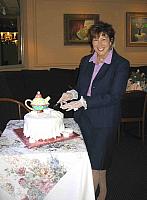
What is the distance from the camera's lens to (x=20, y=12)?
623 centimetres

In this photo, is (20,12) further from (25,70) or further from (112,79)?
(112,79)

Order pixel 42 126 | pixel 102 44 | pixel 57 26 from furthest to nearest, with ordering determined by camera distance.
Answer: pixel 57 26 → pixel 102 44 → pixel 42 126

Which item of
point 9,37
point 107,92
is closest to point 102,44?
Result: point 107,92

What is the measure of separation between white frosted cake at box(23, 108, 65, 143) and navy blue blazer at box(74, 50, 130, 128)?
0.27 metres

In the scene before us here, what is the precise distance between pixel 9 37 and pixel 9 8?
57 centimetres

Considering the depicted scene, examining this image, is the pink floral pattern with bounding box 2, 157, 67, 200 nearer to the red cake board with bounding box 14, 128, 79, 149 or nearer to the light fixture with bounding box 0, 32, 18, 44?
the red cake board with bounding box 14, 128, 79, 149

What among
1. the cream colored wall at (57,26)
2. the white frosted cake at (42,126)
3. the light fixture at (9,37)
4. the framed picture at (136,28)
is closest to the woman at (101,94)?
the white frosted cake at (42,126)

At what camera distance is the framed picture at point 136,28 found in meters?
6.62

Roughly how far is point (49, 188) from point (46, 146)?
23 centimetres

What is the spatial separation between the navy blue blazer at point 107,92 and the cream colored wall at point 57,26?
4.40 m

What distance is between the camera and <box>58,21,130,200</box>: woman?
2.05m

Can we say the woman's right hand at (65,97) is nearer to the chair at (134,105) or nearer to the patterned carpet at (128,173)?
the patterned carpet at (128,173)

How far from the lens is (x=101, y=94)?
2.07 m

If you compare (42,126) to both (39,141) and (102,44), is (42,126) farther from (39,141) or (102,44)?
(102,44)
